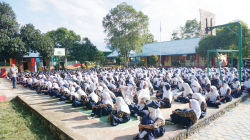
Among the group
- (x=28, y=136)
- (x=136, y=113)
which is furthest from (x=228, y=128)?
(x=28, y=136)

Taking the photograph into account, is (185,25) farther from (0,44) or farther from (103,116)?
(103,116)

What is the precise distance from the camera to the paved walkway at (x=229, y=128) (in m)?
4.12

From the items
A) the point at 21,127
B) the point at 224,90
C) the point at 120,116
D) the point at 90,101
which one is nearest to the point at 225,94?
the point at 224,90

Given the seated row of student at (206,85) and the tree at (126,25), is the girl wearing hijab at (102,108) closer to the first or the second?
the seated row of student at (206,85)

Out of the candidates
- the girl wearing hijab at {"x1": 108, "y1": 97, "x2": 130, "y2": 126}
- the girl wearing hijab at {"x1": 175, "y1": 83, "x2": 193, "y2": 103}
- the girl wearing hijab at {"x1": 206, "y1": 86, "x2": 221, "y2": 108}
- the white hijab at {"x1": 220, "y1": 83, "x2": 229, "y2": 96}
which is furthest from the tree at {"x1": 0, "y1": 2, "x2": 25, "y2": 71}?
the white hijab at {"x1": 220, "y1": 83, "x2": 229, "y2": 96}

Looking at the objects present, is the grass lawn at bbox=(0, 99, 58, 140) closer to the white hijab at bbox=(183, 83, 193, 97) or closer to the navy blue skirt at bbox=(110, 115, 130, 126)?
the navy blue skirt at bbox=(110, 115, 130, 126)

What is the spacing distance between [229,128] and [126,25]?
21359mm

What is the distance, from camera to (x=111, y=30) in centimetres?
2559

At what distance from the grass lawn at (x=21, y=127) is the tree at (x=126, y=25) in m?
19.4

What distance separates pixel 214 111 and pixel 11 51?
18880 mm

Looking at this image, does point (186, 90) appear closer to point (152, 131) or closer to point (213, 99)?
point (213, 99)

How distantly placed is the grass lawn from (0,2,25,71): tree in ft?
38.6

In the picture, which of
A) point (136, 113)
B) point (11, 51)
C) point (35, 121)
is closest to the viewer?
point (136, 113)

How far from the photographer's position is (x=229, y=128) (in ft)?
15.0
